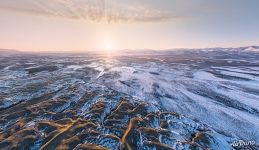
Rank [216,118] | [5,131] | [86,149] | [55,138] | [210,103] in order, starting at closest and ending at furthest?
1. [86,149]
2. [55,138]
3. [5,131]
4. [216,118]
5. [210,103]

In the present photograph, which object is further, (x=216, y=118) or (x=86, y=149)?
(x=216, y=118)

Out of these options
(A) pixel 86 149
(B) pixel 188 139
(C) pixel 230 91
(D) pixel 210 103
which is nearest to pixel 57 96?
(A) pixel 86 149

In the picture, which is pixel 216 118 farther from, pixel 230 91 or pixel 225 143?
pixel 230 91

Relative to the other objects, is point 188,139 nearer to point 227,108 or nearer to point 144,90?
point 227,108

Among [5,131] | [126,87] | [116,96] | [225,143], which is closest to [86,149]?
[5,131]

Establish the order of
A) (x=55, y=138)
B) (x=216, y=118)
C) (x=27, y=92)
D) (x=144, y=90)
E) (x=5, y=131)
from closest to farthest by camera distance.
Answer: (x=55, y=138), (x=5, y=131), (x=216, y=118), (x=27, y=92), (x=144, y=90)

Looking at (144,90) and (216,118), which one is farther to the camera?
(144,90)

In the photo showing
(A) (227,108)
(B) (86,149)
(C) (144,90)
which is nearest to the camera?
(B) (86,149)

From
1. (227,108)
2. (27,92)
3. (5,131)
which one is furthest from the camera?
(27,92)
